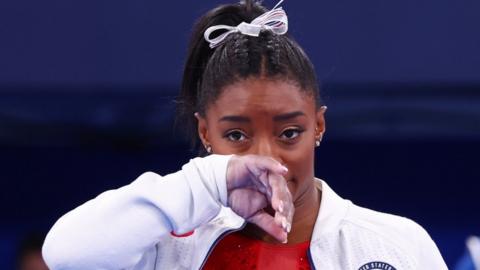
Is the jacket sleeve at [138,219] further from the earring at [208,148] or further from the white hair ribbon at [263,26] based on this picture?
the white hair ribbon at [263,26]

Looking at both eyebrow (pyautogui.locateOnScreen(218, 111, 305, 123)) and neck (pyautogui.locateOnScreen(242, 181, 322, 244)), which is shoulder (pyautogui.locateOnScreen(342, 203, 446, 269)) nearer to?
neck (pyautogui.locateOnScreen(242, 181, 322, 244))

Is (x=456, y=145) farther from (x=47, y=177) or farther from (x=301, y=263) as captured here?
(x=301, y=263)

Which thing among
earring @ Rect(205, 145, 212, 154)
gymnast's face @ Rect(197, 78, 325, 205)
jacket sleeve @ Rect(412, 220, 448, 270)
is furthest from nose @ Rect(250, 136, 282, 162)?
jacket sleeve @ Rect(412, 220, 448, 270)

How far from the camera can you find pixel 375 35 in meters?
2.45

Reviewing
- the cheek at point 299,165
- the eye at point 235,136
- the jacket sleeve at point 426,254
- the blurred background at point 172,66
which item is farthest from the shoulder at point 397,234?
the blurred background at point 172,66

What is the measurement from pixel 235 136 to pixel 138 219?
6.8 inches

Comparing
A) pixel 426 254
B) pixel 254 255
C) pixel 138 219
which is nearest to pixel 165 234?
pixel 138 219

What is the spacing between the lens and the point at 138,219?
1387 mm

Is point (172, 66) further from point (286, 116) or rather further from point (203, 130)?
point (286, 116)

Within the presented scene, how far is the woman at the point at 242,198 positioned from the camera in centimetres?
137

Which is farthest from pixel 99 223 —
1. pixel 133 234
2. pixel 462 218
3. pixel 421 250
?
pixel 462 218

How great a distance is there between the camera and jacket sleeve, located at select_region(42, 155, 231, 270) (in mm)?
1376

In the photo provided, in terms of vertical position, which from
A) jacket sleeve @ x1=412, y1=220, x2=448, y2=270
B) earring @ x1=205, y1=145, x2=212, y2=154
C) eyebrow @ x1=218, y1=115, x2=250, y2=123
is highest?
eyebrow @ x1=218, y1=115, x2=250, y2=123

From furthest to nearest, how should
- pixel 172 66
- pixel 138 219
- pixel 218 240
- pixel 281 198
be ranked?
pixel 172 66 → pixel 218 240 → pixel 138 219 → pixel 281 198
